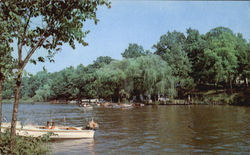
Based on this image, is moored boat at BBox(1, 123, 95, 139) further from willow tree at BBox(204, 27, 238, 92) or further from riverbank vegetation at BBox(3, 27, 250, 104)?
willow tree at BBox(204, 27, 238, 92)

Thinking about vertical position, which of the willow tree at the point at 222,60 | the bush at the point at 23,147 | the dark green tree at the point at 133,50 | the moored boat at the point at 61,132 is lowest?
the moored boat at the point at 61,132

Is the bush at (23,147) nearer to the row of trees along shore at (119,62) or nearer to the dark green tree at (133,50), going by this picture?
the row of trees along shore at (119,62)

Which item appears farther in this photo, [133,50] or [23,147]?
[133,50]

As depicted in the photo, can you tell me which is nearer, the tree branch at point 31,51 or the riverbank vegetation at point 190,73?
the tree branch at point 31,51

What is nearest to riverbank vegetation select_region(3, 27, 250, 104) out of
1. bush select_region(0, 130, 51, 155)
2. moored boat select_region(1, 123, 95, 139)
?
moored boat select_region(1, 123, 95, 139)

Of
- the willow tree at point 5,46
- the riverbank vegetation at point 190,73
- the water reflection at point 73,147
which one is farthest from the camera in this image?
the riverbank vegetation at point 190,73

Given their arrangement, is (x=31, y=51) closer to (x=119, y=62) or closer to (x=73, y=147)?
(x=73, y=147)

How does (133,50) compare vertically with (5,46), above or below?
above

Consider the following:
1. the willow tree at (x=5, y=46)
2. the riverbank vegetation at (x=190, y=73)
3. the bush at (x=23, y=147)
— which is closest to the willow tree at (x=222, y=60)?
the riverbank vegetation at (x=190, y=73)

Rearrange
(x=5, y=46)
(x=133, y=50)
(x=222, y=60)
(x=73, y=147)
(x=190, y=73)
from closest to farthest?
(x=5, y=46), (x=73, y=147), (x=222, y=60), (x=190, y=73), (x=133, y=50)

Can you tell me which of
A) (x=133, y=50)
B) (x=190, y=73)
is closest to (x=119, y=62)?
(x=190, y=73)

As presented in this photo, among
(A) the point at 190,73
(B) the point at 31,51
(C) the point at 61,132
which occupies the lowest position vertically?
(C) the point at 61,132

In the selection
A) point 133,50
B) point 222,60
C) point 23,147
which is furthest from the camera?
point 133,50

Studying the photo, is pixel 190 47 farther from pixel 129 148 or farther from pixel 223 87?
pixel 129 148
